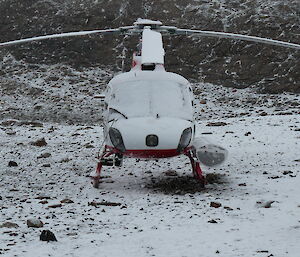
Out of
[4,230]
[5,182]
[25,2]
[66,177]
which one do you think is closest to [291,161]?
[66,177]

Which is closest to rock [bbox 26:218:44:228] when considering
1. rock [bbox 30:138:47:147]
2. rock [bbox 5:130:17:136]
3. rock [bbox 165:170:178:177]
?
rock [bbox 165:170:178:177]

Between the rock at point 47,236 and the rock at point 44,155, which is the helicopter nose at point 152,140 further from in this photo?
the rock at point 44,155

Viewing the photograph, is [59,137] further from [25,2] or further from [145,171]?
[25,2]

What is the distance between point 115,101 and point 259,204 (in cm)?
331

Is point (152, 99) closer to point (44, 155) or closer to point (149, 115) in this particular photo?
point (149, 115)

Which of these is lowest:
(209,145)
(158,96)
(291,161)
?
(291,161)

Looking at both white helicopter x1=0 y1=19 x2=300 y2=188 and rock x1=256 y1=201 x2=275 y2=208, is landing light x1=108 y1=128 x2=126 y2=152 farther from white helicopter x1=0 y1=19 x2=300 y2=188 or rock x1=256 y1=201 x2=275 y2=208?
rock x1=256 y1=201 x2=275 y2=208

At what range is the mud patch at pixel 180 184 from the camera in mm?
8602

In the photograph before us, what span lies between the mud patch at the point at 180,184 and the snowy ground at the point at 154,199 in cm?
2

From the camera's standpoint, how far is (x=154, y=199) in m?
7.96

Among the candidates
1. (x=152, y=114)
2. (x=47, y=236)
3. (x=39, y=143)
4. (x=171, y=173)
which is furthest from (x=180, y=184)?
(x=39, y=143)

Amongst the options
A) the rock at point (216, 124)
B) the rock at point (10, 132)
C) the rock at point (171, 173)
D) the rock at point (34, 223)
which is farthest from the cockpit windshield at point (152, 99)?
the rock at point (216, 124)

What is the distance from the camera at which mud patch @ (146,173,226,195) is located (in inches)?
339

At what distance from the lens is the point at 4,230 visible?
6336 mm
